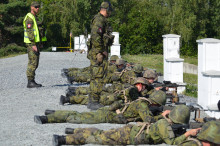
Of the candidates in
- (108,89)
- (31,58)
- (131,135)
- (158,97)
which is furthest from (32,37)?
(131,135)

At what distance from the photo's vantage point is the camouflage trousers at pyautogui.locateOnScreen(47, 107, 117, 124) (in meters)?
7.44

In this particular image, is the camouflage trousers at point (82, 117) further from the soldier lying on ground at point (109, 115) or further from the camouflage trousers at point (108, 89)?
the camouflage trousers at point (108, 89)

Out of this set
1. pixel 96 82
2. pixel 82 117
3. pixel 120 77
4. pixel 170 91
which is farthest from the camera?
pixel 120 77

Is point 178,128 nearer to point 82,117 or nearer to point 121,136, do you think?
point 121,136

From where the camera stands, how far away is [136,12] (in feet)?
137

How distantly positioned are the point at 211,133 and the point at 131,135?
4.24ft

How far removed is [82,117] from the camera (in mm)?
7457

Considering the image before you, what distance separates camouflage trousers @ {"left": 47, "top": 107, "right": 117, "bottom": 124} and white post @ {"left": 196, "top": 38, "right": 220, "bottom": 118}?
7.40 feet

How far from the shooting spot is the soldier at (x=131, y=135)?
6121 mm

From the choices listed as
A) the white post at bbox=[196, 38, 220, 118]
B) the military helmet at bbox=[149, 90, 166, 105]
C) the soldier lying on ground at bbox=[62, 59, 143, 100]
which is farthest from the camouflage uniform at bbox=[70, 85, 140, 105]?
the white post at bbox=[196, 38, 220, 118]

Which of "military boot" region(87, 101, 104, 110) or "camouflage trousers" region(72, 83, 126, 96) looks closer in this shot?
"military boot" region(87, 101, 104, 110)

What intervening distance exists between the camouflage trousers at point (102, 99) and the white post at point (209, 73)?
182 centimetres

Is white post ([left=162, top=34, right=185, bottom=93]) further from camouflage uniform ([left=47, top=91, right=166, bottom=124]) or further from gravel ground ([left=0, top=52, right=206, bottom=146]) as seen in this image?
camouflage uniform ([left=47, top=91, right=166, bottom=124])

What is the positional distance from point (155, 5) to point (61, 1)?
514 inches
